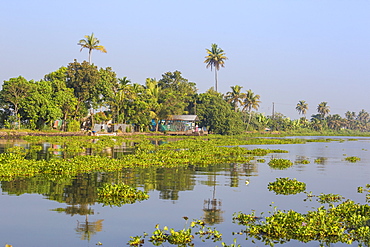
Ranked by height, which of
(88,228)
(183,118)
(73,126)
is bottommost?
(88,228)

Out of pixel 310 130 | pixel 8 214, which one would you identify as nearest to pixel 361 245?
pixel 8 214

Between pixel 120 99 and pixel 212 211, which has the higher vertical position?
pixel 120 99

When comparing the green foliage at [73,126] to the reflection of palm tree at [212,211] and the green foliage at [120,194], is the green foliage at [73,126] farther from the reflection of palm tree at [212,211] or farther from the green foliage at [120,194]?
the reflection of palm tree at [212,211]

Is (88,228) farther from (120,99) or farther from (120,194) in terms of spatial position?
(120,99)

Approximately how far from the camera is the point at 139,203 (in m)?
16.1

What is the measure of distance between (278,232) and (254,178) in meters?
12.5

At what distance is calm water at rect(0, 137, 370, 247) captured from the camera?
11.9 m

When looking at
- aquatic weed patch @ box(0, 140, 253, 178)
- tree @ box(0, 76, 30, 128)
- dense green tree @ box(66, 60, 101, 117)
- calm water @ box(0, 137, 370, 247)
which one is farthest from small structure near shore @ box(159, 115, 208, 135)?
calm water @ box(0, 137, 370, 247)

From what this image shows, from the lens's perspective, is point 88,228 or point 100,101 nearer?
point 88,228

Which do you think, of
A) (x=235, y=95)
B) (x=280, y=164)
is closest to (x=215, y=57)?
(x=235, y=95)

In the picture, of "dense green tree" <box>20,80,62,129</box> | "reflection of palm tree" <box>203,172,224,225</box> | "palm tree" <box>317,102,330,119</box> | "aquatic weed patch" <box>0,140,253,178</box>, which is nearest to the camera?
"reflection of palm tree" <box>203,172,224,225</box>

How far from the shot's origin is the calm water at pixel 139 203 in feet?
39.1

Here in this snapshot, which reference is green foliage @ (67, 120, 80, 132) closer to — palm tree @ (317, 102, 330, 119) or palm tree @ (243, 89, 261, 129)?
palm tree @ (243, 89, 261, 129)

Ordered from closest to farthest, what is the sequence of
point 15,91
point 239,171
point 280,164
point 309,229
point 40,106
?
point 309,229 → point 239,171 → point 280,164 → point 15,91 → point 40,106
